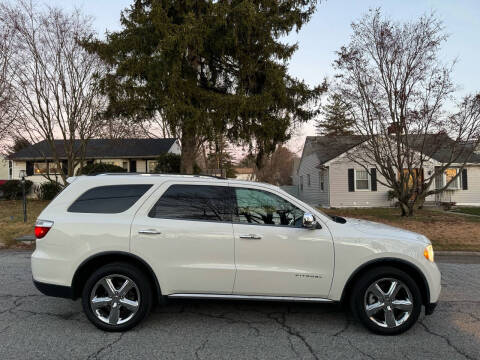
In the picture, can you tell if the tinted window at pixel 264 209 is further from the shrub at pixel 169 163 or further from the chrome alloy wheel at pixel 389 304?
the shrub at pixel 169 163

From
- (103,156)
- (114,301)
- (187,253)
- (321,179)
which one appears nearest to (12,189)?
(103,156)

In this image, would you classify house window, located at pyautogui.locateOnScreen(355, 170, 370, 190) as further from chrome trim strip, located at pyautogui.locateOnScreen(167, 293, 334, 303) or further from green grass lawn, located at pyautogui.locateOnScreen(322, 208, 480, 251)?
chrome trim strip, located at pyautogui.locateOnScreen(167, 293, 334, 303)

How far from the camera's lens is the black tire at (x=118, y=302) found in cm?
360

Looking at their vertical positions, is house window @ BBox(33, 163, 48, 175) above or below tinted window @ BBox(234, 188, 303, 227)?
above

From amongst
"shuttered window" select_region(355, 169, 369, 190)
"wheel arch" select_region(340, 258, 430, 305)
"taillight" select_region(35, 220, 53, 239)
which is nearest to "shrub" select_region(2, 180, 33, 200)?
"shuttered window" select_region(355, 169, 369, 190)

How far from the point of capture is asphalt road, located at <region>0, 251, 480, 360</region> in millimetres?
3180

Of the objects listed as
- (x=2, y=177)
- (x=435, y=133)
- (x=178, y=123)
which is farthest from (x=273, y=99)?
(x=2, y=177)

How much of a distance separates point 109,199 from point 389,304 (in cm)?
336

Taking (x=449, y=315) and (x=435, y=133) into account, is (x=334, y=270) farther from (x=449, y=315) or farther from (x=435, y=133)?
(x=435, y=133)

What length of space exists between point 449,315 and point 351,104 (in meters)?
9.39

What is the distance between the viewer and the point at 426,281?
3637 millimetres

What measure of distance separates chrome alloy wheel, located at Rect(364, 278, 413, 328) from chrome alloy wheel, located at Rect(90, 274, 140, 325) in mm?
2575

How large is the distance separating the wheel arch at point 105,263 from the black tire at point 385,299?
2182 millimetres

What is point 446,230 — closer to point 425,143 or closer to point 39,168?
point 425,143
